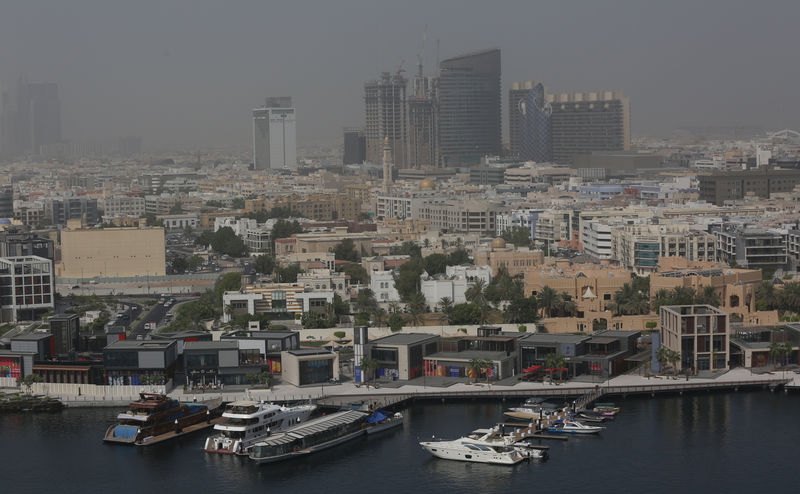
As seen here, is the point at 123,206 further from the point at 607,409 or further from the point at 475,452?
the point at 475,452

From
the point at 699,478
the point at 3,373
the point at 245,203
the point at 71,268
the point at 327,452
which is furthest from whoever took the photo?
the point at 245,203

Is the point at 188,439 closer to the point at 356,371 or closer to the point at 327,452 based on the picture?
the point at 327,452

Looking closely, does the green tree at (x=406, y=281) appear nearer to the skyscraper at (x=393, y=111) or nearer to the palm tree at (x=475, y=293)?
the palm tree at (x=475, y=293)

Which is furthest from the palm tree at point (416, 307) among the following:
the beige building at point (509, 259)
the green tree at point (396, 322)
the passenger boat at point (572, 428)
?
the passenger boat at point (572, 428)

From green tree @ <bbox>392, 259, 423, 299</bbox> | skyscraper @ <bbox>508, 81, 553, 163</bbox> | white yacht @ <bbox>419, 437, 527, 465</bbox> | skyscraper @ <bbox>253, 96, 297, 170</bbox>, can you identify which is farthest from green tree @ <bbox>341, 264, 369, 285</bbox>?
skyscraper @ <bbox>253, 96, 297, 170</bbox>

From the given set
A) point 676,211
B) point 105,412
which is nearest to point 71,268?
point 105,412

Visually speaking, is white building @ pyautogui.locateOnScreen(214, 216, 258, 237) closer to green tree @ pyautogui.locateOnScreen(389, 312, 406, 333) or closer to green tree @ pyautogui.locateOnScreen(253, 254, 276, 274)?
green tree @ pyautogui.locateOnScreen(253, 254, 276, 274)
